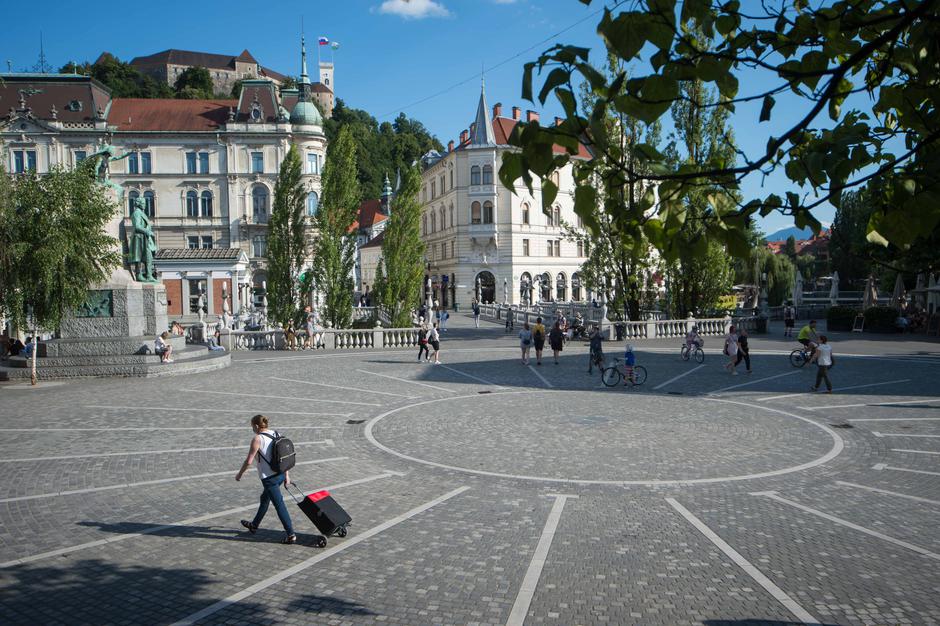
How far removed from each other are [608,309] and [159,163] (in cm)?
4822

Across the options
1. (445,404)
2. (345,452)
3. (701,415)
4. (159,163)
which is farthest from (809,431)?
(159,163)

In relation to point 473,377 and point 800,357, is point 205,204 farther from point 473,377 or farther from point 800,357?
point 800,357

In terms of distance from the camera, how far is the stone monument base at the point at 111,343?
22.1m

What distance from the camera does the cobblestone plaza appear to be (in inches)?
250

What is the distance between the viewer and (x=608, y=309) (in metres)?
39.8

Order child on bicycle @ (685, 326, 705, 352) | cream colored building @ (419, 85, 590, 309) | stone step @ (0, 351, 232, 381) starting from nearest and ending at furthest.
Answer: stone step @ (0, 351, 232, 381), child on bicycle @ (685, 326, 705, 352), cream colored building @ (419, 85, 590, 309)

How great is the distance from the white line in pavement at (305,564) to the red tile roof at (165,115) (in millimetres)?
64445

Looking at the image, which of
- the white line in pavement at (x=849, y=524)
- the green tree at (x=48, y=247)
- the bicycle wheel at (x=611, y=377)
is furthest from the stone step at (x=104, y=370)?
the white line in pavement at (x=849, y=524)

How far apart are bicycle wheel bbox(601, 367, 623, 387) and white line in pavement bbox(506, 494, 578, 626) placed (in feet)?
36.7

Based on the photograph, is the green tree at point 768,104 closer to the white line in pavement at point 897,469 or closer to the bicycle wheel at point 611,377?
the white line in pavement at point 897,469

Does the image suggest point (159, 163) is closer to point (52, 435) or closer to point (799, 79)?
point (52, 435)

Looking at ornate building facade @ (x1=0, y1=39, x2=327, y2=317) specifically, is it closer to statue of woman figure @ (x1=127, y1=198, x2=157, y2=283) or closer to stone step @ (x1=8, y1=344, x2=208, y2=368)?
statue of woman figure @ (x1=127, y1=198, x2=157, y2=283)

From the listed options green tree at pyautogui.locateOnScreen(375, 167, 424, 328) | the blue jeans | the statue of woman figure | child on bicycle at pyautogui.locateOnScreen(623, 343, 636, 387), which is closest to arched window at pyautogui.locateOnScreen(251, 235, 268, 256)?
green tree at pyautogui.locateOnScreen(375, 167, 424, 328)

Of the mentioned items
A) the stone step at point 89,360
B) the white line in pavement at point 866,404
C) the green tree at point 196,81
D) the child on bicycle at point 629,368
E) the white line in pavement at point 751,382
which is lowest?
the white line in pavement at point 866,404
